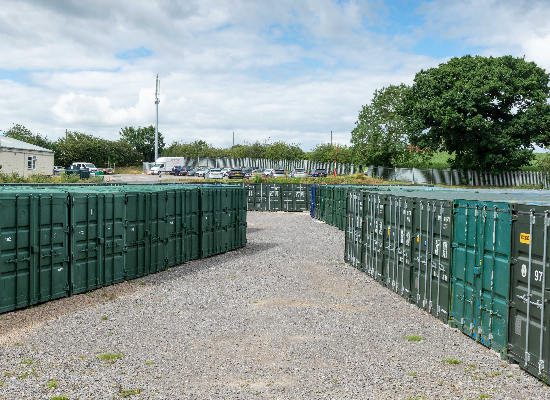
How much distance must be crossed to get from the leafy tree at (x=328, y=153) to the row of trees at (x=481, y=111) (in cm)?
3103

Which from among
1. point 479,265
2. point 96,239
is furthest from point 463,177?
point 96,239

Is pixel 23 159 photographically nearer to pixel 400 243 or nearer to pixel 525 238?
pixel 400 243

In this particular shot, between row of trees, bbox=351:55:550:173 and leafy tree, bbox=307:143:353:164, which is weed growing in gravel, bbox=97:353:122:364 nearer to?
row of trees, bbox=351:55:550:173

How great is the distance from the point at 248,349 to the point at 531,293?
4.58m

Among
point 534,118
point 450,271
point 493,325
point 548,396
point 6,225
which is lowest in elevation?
point 548,396

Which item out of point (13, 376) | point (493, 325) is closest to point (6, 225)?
point (13, 376)

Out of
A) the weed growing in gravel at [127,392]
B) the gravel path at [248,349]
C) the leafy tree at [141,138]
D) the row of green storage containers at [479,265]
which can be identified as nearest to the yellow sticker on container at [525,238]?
the row of green storage containers at [479,265]

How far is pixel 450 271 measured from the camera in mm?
9609

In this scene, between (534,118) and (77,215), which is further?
(534,118)

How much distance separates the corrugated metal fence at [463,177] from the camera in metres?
53.9

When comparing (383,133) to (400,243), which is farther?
(383,133)

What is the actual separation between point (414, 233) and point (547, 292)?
4.45 meters

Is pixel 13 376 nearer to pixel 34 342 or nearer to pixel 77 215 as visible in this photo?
pixel 34 342

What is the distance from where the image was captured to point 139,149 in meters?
117
